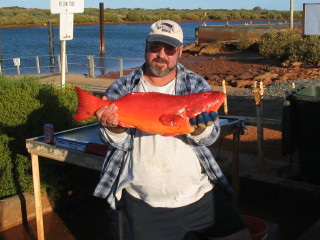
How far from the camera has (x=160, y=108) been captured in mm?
3021

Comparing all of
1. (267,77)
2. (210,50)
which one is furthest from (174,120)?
(210,50)

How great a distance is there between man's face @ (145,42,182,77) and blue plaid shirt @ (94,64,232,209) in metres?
0.13

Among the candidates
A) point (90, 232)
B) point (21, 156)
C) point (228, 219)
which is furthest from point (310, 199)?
point (21, 156)

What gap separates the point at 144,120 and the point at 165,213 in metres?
0.60

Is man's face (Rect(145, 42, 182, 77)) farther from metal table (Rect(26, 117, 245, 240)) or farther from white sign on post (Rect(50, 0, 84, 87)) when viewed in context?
white sign on post (Rect(50, 0, 84, 87))

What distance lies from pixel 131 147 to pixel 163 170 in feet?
0.83

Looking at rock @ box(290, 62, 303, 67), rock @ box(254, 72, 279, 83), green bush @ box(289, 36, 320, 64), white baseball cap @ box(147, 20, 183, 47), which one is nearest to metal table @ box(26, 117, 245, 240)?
white baseball cap @ box(147, 20, 183, 47)

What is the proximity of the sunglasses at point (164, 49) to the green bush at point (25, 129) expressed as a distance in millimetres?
3148

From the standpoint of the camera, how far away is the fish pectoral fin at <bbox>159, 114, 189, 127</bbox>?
116 inches

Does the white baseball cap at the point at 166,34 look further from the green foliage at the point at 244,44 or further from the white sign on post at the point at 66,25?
the green foliage at the point at 244,44

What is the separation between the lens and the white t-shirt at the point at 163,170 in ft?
10.3

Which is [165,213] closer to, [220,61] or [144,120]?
[144,120]

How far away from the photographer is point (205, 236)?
3221mm

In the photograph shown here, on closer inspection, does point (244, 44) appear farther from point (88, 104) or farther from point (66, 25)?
point (88, 104)
